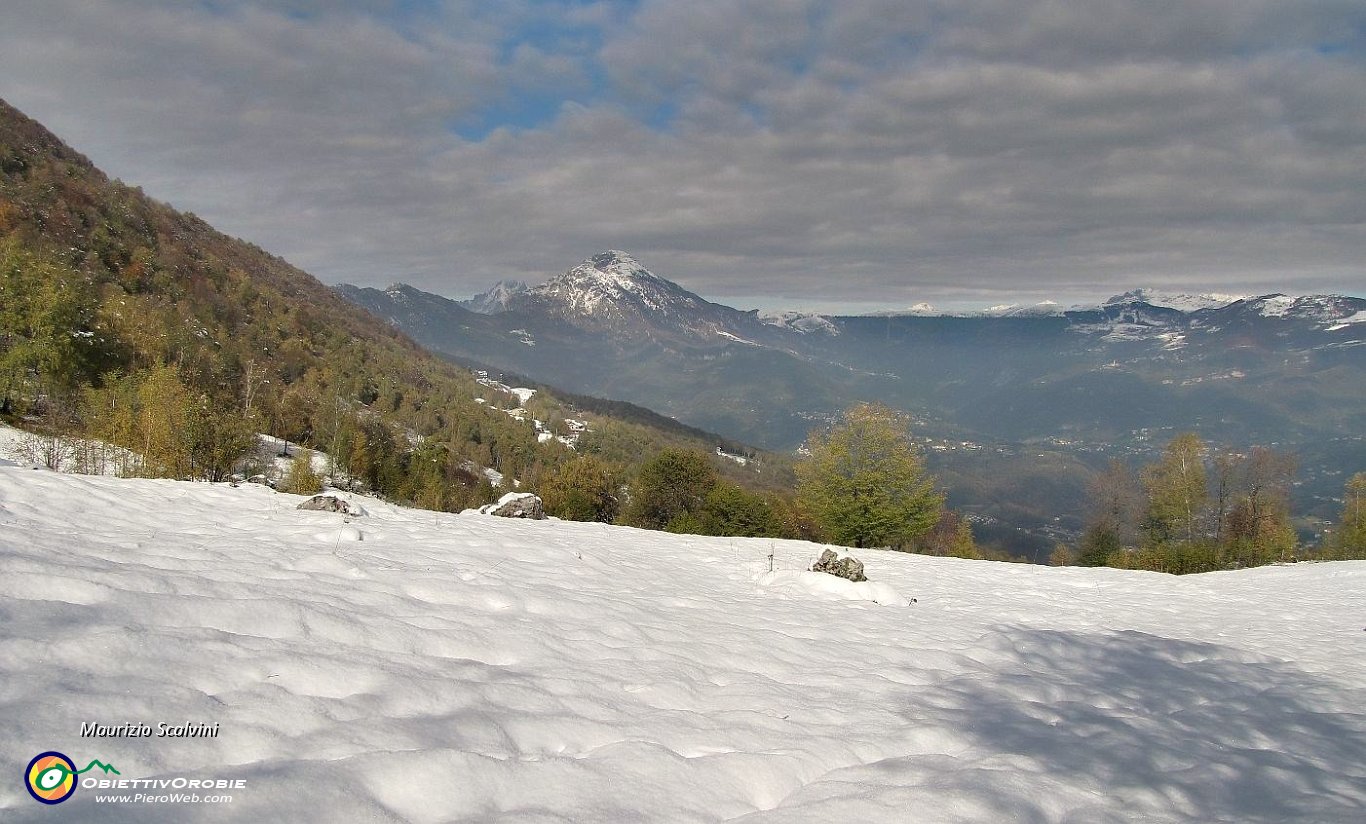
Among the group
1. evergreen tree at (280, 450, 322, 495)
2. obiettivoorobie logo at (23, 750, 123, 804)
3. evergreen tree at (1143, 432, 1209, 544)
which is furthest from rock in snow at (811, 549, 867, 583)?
evergreen tree at (1143, 432, 1209, 544)

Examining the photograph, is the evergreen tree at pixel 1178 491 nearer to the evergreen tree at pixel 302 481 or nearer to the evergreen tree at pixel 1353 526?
the evergreen tree at pixel 1353 526

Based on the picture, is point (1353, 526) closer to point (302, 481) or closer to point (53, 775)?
point (53, 775)

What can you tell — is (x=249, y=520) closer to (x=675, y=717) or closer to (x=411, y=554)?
(x=411, y=554)

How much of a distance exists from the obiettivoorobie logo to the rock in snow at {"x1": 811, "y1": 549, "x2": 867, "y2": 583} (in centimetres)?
1108

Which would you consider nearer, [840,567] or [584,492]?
[840,567]

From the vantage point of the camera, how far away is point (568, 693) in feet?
16.0

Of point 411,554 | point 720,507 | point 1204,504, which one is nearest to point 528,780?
point 411,554

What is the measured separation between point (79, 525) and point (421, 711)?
669 centimetres

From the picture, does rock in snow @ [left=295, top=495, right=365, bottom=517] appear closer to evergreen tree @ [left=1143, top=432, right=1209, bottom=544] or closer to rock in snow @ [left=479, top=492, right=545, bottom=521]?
rock in snow @ [left=479, top=492, right=545, bottom=521]

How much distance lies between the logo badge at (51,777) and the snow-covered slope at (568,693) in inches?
2.5

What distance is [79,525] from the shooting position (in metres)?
7.50

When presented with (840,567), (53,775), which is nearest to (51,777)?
(53,775)

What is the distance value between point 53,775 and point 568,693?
2.95 m

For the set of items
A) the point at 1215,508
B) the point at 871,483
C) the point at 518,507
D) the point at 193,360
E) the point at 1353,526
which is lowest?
the point at 518,507
